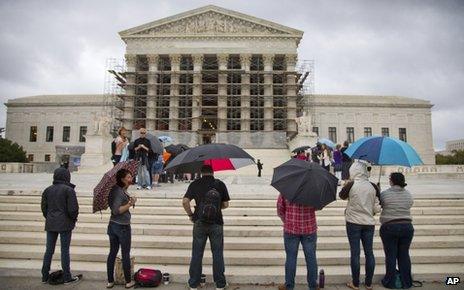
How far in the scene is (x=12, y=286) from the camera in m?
5.51

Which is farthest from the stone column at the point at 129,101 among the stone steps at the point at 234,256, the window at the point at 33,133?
the stone steps at the point at 234,256

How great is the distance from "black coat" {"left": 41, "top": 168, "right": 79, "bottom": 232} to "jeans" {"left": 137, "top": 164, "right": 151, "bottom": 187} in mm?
5287

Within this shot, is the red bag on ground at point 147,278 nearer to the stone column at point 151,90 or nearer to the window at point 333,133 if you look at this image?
the stone column at point 151,90

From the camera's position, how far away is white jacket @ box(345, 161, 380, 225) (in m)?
5.37

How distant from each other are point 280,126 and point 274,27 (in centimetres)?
1327

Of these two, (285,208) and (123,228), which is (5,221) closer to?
(123,228)

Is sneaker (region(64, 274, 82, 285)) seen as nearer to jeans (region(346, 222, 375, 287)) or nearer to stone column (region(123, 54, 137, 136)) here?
jeans (region(346, 222, 375, 287))

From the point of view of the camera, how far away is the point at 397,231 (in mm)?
5438

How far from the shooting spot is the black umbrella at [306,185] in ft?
15.1

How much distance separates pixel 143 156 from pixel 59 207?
5.00 metres

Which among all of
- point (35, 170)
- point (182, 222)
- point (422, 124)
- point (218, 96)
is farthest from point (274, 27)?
point (182, 222)

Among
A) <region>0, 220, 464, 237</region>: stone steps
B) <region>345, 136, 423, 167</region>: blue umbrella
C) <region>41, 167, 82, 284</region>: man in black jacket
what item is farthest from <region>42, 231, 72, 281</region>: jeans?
<region>345, 136, 423, 167</region>: blue umbrella

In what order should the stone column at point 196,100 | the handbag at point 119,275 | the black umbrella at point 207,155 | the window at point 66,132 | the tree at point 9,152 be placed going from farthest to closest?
1. the window at point 66,132
2. the stone column at point 196,100
3. the tree at point 9,152
4. the handbag at point 119,275
5. the black umbrella at point 207,155

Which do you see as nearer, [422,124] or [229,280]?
[229,280]
